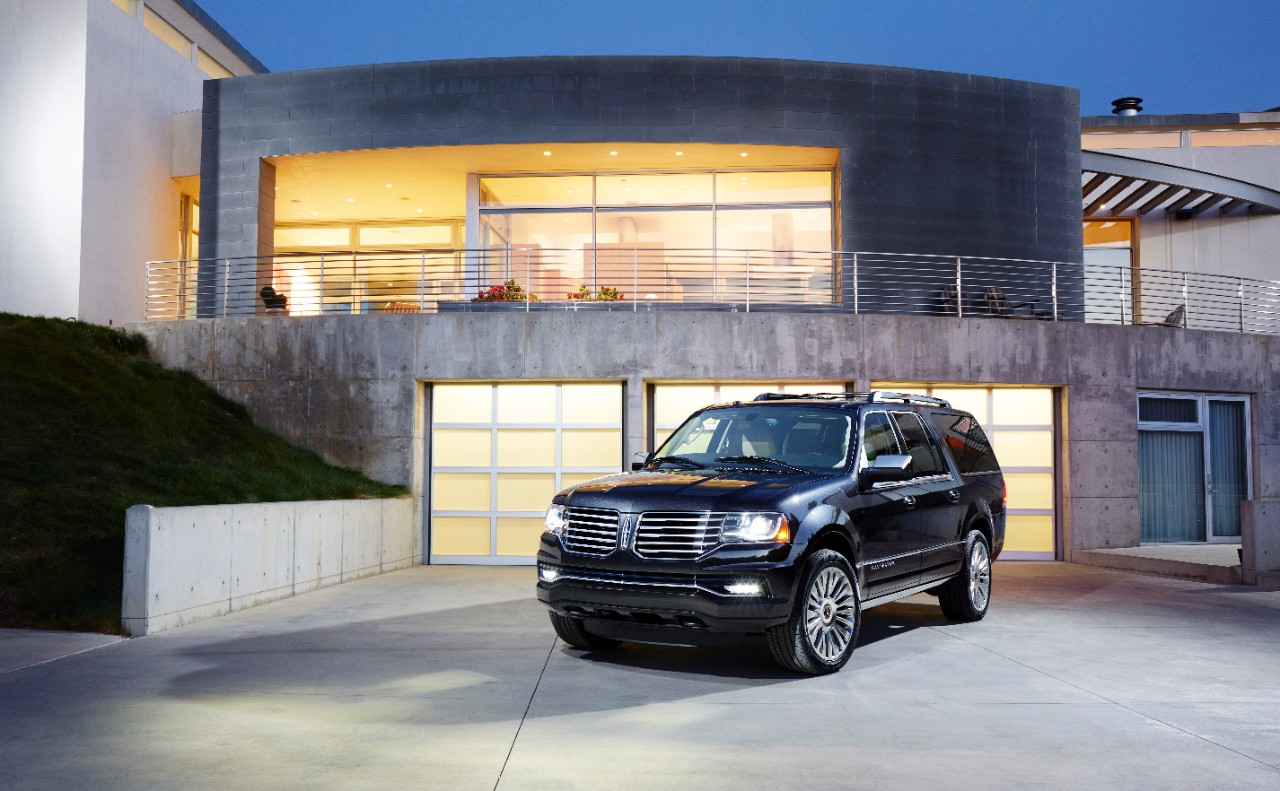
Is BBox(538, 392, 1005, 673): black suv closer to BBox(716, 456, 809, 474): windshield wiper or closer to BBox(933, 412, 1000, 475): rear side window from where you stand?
BBox(716, 456, 809, 474): windshield wiper

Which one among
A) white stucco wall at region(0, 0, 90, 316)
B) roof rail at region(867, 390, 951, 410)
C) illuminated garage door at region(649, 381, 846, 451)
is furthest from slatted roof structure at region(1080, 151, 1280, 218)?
white stucco wall at region(0, 0, 90, 316)

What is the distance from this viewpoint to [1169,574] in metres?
15.7

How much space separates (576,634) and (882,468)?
271cm

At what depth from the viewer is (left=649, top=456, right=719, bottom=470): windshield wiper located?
8781 millimetres

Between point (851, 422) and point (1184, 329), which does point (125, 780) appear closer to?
point (851, 422)

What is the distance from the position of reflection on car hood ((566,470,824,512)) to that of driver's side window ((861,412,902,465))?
0.81m

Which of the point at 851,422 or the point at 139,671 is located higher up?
the point at 851,422

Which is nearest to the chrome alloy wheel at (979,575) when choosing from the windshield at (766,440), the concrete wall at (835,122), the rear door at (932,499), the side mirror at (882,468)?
the rear door at (932,499)

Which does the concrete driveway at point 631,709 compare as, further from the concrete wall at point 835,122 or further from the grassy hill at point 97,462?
the concrete wall at point 835,122

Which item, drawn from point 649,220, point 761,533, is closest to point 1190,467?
point 649,220

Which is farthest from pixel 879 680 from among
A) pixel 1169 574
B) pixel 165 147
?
pixel 165 147

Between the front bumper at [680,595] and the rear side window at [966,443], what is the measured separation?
364 centimetres

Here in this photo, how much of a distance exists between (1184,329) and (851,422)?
12683 mm

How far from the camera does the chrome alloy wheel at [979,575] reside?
1049 cm
